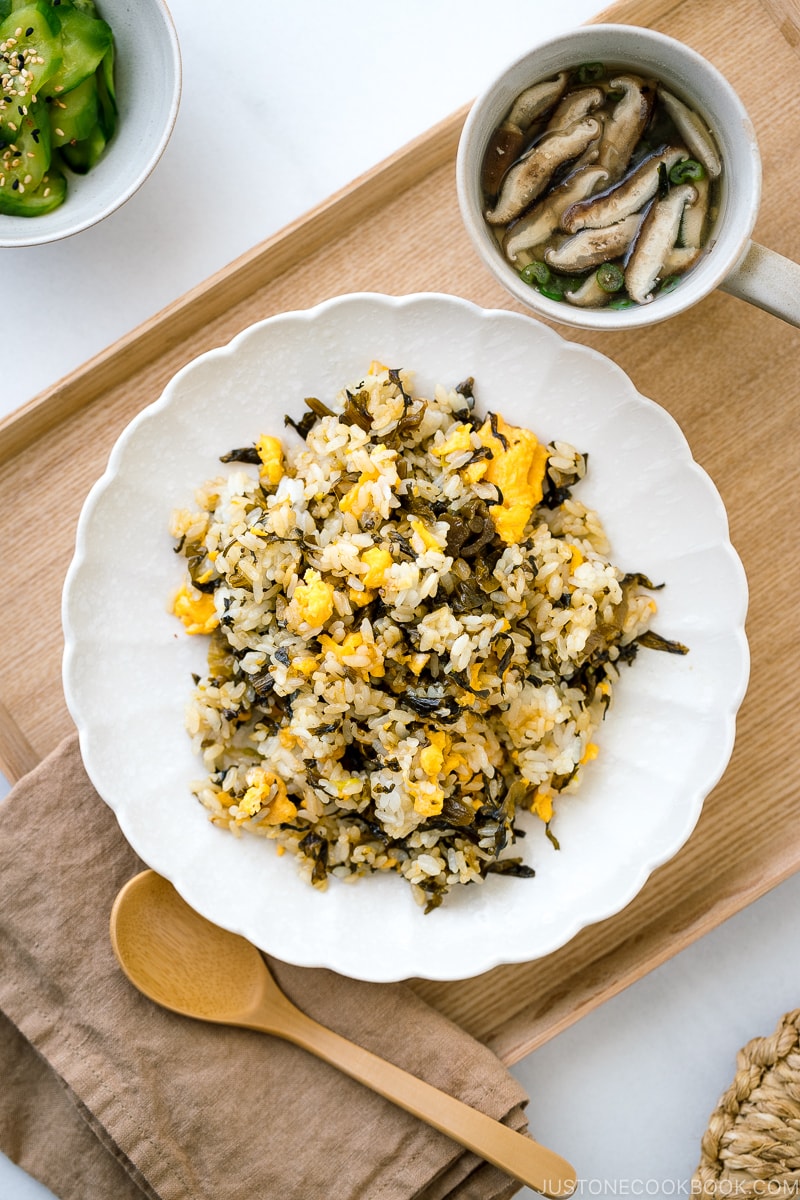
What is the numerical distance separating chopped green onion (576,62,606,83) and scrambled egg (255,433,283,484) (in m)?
0.97

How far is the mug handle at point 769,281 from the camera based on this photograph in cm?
177

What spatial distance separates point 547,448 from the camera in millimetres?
2023

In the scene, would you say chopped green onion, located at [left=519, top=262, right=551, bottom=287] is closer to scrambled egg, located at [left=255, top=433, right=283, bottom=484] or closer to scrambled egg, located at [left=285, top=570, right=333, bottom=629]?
scrambled egg, located at [left=255, top=433, right=283, bottom=484]

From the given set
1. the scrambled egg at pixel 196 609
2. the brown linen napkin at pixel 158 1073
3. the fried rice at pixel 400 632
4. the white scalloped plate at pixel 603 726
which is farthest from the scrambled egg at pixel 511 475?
the brown linen napkin at pixel 158 1073

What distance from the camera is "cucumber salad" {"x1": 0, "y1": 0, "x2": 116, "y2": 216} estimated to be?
194cm

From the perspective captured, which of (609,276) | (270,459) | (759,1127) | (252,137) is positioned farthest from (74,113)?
(759,1127)

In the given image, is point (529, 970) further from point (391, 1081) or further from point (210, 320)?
point (210, 320)

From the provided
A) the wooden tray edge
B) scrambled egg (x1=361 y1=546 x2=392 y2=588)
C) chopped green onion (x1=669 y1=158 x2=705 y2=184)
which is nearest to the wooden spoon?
scrambled egg (x1=361 y1=546 x2=392 y2=588)

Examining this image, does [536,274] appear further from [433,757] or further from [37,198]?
[37,198]

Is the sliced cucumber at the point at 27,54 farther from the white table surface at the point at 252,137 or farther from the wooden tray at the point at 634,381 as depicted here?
the wooden tray at the point at 634,381

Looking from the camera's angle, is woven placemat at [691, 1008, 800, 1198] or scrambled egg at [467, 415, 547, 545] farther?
woven placemat at [691, 1008, 800, 1198]

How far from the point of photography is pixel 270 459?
1.97 m

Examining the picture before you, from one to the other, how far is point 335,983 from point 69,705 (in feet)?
2.90

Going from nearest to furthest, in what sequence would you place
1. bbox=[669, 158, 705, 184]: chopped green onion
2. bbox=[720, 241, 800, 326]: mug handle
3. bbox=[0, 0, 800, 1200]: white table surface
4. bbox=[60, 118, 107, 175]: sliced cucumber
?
1. bbox=[720, 241, 800, 326]: mug handle
2. bbox=[669, 158, 705, 184]: chopped green onion
3. bbox=[60, 118, 107, 175]: sliced cucumber
4. bbox=[0, 0, 800, 1200]: white table surface
